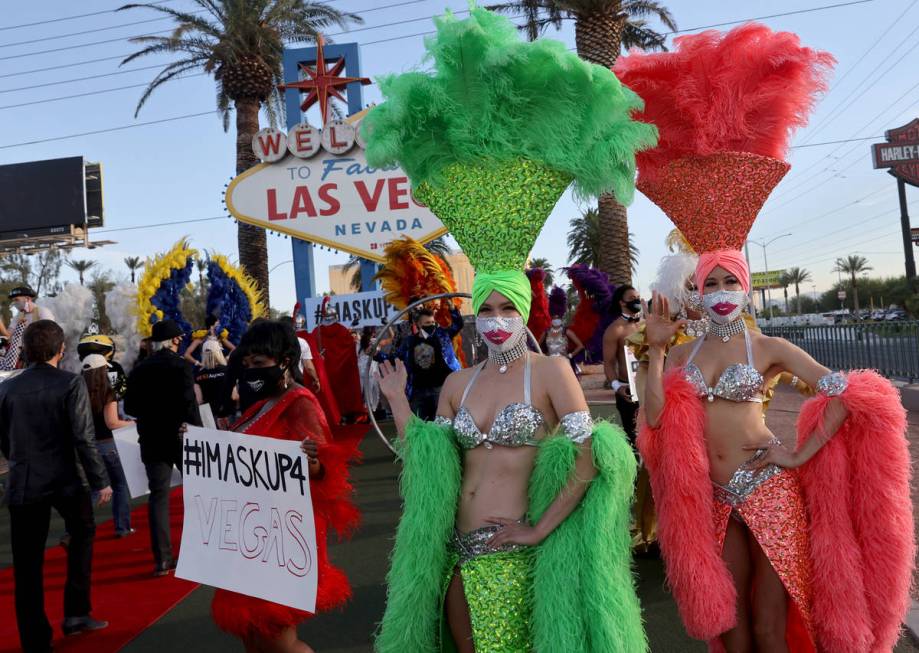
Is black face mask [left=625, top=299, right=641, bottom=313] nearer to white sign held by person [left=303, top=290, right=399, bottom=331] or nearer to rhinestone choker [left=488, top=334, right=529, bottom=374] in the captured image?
rhinestone choker [left=488, top=334, right=529, bottom=374]

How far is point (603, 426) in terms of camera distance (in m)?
2.72

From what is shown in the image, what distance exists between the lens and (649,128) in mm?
3059

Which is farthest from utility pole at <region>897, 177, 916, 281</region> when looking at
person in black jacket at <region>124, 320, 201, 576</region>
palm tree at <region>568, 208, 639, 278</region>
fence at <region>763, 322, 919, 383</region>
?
person in black jacket at <region>124, 320, 201, 576</region>

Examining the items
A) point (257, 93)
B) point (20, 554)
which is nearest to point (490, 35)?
point (20, 554)

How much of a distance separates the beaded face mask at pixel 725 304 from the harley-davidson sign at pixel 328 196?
1078 centimetres

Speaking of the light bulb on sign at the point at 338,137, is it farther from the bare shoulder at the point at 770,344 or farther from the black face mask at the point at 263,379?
the bare shoulder at the point at 770,344

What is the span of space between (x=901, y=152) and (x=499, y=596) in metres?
59.6

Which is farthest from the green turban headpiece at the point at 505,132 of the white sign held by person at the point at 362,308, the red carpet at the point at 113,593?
the white sign held by person at the point at 362,308

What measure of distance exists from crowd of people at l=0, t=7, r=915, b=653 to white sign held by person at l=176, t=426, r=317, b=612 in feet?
0.31

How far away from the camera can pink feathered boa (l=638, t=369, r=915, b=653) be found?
10.0 feet

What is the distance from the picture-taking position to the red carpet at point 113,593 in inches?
185

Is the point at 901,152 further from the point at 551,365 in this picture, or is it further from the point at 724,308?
the point at 551,365

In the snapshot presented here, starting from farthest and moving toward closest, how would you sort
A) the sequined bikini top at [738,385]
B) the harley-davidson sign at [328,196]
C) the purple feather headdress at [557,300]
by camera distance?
the harley-davidson sign at [328,196], the purple feather headdress at [557,300], the sequined bikini top at [738,385]

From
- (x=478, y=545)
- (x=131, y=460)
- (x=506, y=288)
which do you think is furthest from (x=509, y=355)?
(x=131, y=460)
